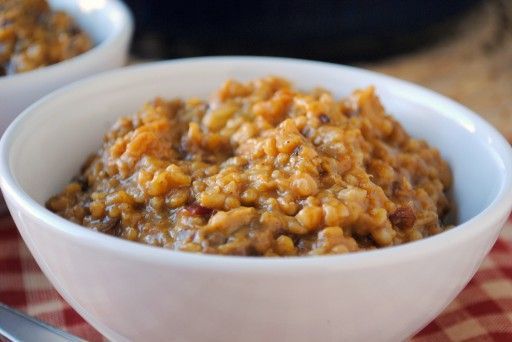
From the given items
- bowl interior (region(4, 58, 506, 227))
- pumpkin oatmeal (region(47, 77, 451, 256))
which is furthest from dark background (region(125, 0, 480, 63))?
pumpkin oatmeal (region(47, 77, 451, 256))

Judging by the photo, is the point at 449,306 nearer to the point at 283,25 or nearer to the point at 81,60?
the point at 81,60

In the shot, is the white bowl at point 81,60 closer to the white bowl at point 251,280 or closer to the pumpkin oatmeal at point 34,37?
the pumpkin oatmeal at point 34,37

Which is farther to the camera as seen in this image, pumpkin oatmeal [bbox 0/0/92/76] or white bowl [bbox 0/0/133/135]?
pumpkin oatmeal [bbox 0/0/92/76]

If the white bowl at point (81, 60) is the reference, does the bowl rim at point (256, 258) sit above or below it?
above

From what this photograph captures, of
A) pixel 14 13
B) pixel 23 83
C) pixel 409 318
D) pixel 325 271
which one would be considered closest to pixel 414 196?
pixel 409 318

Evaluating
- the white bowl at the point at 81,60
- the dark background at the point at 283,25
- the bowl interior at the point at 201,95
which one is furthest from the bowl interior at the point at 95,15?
the bowl interior at the point at 201,95

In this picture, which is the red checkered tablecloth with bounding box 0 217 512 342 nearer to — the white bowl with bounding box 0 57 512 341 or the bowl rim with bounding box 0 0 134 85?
the white bowl with bounding box 0 57 512 341

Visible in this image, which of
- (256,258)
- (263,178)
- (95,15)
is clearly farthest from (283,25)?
(256,258)
